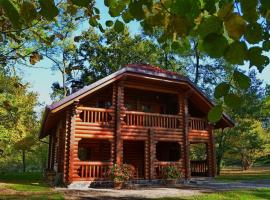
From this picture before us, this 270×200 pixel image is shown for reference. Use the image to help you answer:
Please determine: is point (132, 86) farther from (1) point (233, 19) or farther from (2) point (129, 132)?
(1) point (233, 19)

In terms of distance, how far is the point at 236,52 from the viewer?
174cm

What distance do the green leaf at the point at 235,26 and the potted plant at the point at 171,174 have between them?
17690mm

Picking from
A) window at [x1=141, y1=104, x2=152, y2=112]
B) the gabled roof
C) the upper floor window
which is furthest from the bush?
the upper floor window

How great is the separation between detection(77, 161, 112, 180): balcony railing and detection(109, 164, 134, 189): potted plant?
494 millimetres

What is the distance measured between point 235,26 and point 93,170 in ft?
53.5

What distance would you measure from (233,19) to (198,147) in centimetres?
3610

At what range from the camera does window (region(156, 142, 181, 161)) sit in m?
23.3

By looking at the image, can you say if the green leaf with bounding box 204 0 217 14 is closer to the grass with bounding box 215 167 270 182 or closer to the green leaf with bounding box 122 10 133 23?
the green leaf with bounding box 122 10 133 23

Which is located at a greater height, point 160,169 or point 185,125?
point 185,125

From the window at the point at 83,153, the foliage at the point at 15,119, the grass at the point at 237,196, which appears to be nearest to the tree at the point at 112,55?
the foliage at the point at 15,119

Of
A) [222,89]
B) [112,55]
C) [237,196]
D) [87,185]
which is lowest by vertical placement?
[237,196]

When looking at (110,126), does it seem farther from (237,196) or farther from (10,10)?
(10,10)

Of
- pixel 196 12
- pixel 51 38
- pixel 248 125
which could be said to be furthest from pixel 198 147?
pixel 196 12

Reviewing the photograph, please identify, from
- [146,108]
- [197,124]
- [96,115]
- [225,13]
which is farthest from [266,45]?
[146,108]
